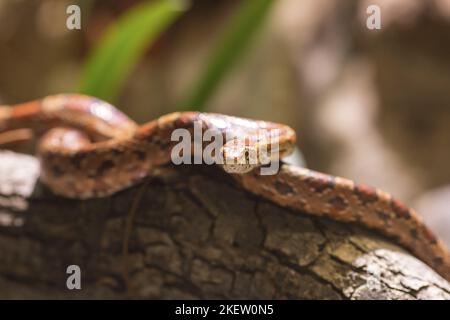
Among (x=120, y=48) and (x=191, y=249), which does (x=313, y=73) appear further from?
(x=191, y=249)

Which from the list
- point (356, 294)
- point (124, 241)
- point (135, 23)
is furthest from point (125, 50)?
point (356, 294)

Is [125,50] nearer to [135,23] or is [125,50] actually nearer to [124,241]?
[135,23]

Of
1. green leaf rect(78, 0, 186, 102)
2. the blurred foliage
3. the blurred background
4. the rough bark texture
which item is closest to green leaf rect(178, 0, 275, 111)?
the blurred foliage

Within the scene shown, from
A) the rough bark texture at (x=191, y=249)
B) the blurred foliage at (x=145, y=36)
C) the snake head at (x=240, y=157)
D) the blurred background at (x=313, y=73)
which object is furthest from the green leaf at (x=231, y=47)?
the snake head at (x=240, y=157)

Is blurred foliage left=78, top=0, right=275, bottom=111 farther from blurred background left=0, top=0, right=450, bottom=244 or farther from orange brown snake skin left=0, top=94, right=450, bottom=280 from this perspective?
orange brown snake skin left=0, top=94, right=450, bottom=280

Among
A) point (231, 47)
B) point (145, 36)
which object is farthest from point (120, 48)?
point (231, 47)

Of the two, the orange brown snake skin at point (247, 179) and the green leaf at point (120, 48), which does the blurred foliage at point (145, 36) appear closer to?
the green leaf at point (120, 48)
